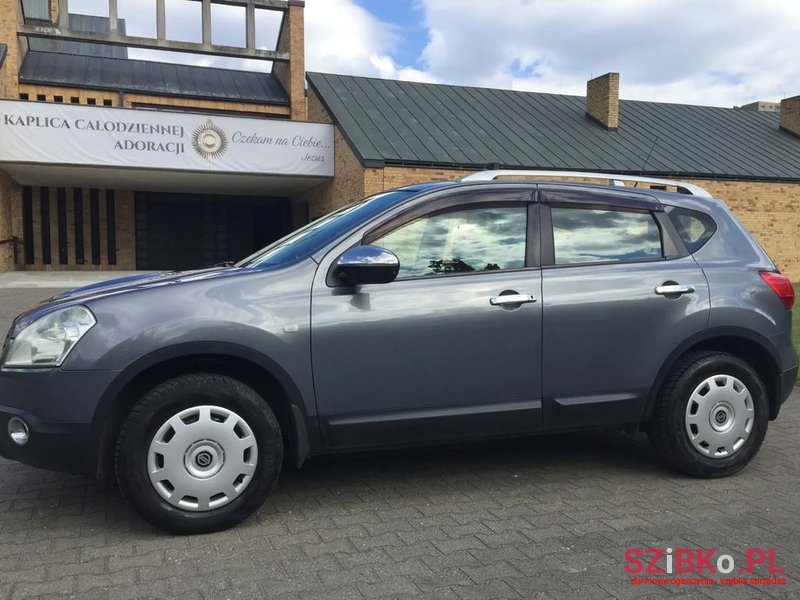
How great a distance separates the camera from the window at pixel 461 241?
3.59 metres

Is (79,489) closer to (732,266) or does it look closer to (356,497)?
(356,497)

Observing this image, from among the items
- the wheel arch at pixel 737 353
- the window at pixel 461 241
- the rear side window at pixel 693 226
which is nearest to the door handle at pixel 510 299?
the window at pixel 461 241

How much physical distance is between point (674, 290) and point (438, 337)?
1466 mm

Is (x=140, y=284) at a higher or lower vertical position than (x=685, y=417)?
higher

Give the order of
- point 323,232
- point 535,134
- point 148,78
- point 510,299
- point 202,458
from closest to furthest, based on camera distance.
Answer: point 202,458 < point 510,299 < point 323,232 < point 535,134 < point 148,78

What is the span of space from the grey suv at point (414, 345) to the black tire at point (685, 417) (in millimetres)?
12

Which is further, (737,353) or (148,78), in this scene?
(148,78)

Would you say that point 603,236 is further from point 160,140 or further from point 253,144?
point 160,140

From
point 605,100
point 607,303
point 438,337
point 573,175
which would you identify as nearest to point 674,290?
point 607,303

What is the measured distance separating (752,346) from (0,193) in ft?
A: 70.8

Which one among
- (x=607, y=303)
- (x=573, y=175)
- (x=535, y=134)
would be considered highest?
(x=535, y=134)

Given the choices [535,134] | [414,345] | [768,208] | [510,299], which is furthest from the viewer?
[768,208]

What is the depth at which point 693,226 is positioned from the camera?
415 cm

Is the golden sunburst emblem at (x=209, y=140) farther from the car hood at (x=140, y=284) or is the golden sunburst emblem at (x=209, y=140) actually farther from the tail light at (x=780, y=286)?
the tail light at (x=780, y=286)
